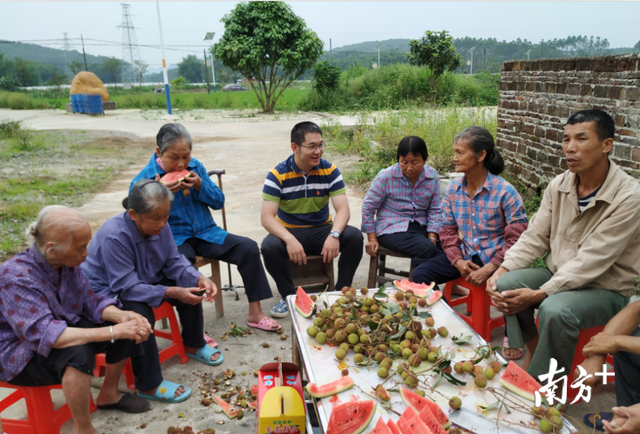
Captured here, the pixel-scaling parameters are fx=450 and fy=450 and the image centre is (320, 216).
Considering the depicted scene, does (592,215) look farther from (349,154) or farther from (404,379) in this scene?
(349,154)

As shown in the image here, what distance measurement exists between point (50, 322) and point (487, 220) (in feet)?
9.46

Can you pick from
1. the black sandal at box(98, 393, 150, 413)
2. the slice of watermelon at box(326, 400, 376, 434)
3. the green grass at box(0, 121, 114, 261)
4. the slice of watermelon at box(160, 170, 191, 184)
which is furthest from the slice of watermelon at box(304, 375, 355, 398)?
the green grass at box(0, 121, 114, 261)

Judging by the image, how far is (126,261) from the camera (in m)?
2.86

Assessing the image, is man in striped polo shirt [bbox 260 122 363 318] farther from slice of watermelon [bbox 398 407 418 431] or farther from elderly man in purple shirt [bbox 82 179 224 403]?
slice of watermelon [bbox 398 407 418 431]

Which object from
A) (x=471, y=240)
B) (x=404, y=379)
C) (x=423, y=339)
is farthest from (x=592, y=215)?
(x=404, y=379)

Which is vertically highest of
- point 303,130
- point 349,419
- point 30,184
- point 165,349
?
point 303,130

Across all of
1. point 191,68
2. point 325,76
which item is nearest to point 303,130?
point 325,76

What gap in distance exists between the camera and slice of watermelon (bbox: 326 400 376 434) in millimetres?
1758

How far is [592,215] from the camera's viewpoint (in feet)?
8.80

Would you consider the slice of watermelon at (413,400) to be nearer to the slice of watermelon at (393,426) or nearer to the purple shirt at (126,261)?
the slice of watermelon at (393,426)

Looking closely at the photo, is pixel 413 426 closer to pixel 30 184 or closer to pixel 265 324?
pixel 265 324

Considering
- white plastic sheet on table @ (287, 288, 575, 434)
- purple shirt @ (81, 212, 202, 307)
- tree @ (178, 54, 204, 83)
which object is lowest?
white plastic sheet on table @ (287, 288, 575, 434)

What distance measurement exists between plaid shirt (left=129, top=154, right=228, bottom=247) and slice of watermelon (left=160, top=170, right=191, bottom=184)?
18cm

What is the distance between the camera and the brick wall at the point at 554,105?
165 inches
